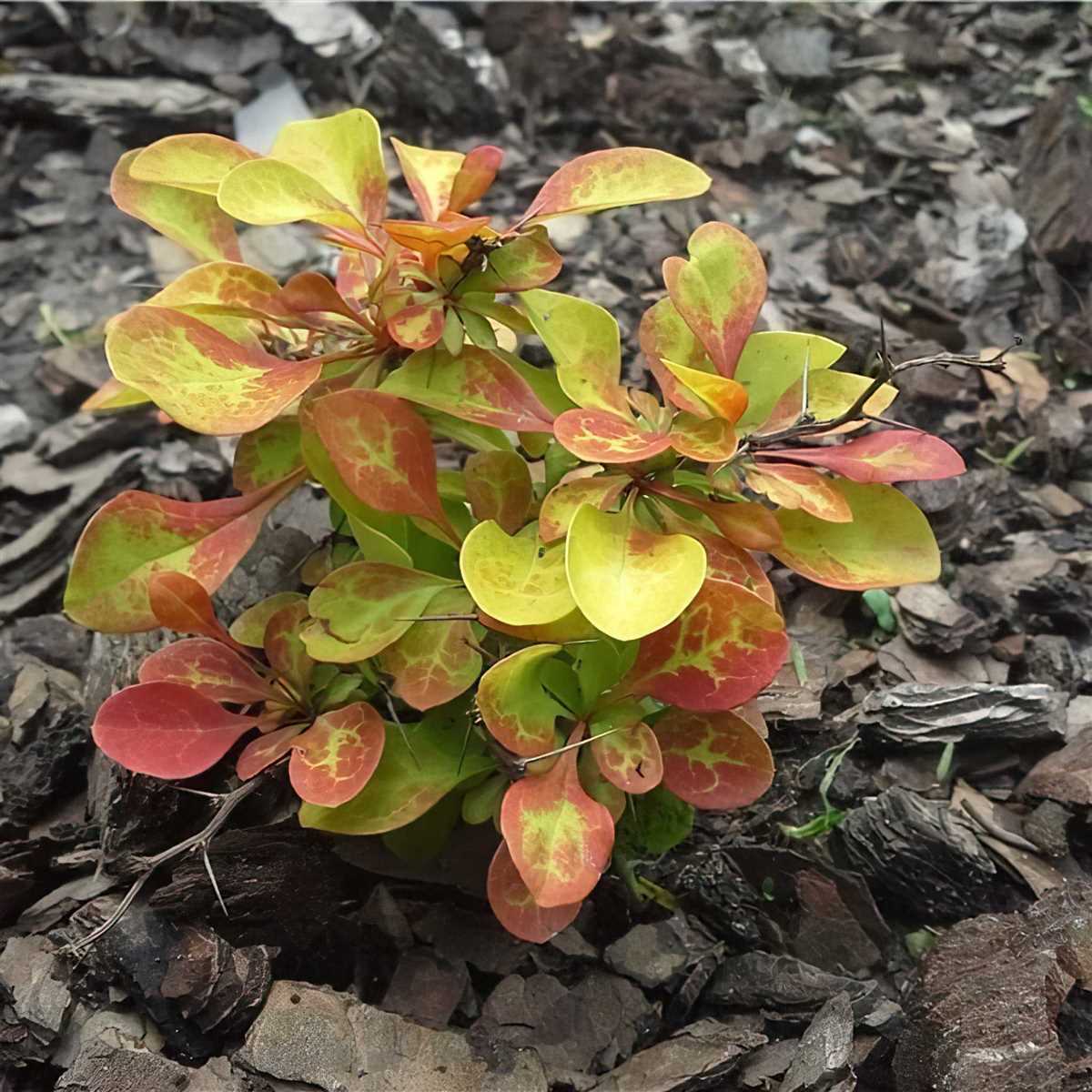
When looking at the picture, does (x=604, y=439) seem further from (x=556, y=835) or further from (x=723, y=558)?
(x=556, y=835)

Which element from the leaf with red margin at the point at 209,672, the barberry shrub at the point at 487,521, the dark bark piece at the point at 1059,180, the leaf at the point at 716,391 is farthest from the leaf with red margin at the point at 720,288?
the dark bark piece at the point at 1059,180

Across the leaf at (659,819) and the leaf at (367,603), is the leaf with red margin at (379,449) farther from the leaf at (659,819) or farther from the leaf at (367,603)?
the leaf at (659,819)

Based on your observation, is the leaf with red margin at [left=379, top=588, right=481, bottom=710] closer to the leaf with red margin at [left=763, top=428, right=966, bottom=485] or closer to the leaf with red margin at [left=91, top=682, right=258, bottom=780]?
the leaf with red margin at [left=91, top=682, right=258, bottom=780]

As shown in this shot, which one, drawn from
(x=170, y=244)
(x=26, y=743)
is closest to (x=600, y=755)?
(x=26, y=743)

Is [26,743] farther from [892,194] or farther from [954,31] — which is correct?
[954,31]

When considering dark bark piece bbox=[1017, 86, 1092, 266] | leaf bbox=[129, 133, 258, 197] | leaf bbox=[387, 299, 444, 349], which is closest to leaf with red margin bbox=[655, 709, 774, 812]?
leaf bbox=[387, 299, 444, 349]
